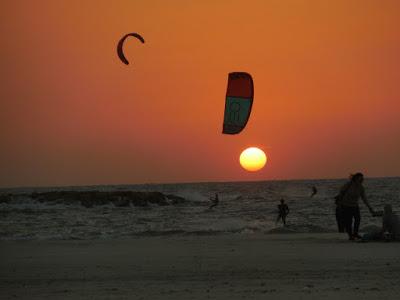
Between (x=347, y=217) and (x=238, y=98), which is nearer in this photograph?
(x=347, y=217)

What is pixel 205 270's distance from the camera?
917 centimetres

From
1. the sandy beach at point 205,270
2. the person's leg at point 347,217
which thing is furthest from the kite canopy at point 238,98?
the person's leg at point 347,217

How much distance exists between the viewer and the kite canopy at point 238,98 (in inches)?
569

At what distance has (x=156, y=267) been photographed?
31.6 ft

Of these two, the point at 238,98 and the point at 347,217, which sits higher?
the point at 238,98

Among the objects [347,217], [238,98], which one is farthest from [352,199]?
[238,98]

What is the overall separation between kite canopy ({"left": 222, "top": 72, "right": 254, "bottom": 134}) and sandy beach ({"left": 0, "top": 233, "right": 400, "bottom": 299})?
2.45m

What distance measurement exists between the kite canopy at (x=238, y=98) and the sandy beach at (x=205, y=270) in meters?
2.45

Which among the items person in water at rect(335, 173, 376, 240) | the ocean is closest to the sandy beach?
person in water at rect(335, 173, 376, 240)

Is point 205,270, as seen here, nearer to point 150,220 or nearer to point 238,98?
point 238,98

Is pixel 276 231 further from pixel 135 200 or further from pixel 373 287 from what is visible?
pixel 135 200

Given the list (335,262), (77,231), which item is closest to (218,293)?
(335,262)

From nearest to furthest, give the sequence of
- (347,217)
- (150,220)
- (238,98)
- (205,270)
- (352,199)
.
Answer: (205,270), (352,199), (347,217), (238,98), (150,220)

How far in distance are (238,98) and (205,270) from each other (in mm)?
5995
